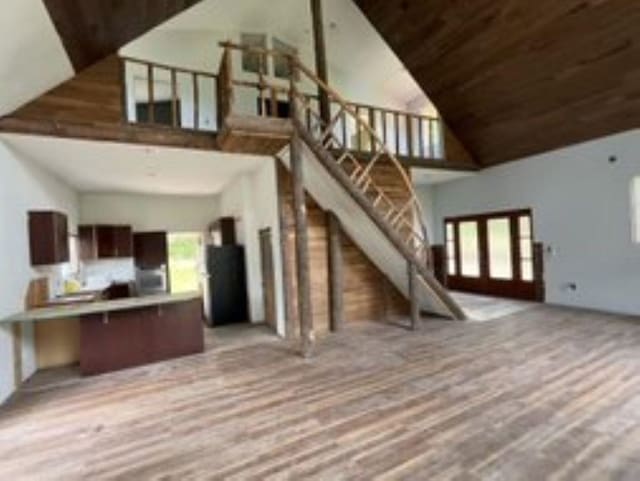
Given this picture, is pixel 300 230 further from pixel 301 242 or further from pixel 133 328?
pixel 133 328

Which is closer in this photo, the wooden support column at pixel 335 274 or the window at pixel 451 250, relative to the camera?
the wooden support column at pixel 335 274

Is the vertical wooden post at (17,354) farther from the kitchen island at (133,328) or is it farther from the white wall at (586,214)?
the white wall at (586,214)

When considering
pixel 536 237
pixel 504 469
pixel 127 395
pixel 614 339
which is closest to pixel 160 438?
pixel 127 395

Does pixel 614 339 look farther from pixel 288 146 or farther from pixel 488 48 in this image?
pixel 288 146

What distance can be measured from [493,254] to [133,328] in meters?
7.52

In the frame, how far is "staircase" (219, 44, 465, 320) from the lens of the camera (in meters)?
4.95

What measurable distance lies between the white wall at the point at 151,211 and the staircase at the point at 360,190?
406cm

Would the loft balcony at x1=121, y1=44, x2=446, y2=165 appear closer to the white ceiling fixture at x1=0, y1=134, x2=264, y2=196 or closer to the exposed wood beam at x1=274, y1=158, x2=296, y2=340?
the white ceiling fixture at x1=0, y1=134, x2=264, y2=196

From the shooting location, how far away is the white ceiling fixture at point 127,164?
4.78 m

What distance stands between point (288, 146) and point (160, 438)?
3.86 meters

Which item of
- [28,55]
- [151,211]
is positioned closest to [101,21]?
[28,55]

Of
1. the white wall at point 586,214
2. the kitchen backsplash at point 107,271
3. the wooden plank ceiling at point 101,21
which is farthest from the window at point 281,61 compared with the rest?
the kitchen backsplash at point 107,271

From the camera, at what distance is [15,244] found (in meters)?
4.32

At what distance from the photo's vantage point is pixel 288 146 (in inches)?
210
